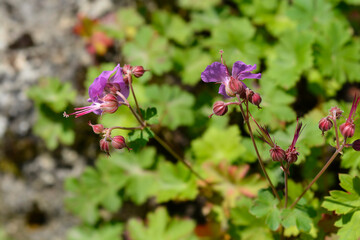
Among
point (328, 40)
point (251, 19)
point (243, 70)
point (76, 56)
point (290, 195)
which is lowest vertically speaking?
point (290, 195)

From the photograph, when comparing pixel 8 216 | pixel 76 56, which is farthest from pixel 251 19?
pixel 8 216

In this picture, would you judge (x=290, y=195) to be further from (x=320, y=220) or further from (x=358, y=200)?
(x=358, y=200)

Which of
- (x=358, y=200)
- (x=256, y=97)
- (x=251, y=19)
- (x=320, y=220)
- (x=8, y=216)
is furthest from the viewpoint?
(x=8, y=216)

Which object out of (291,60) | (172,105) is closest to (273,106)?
(291,60)

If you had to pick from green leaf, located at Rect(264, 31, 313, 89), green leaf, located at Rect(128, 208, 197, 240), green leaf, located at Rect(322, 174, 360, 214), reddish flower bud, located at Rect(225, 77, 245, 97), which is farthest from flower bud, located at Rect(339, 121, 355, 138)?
green leaf, located at Rect(128, 208, 197, 240)

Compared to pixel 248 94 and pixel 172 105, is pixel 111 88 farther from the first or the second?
pixel 172 105

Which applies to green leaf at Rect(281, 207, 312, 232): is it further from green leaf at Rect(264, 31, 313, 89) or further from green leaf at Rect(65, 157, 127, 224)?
green leaf at Rect(65, 157, 127, 224)

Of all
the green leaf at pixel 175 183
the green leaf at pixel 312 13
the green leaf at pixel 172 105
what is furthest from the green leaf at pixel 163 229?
the green leaf at pixel 312 13
